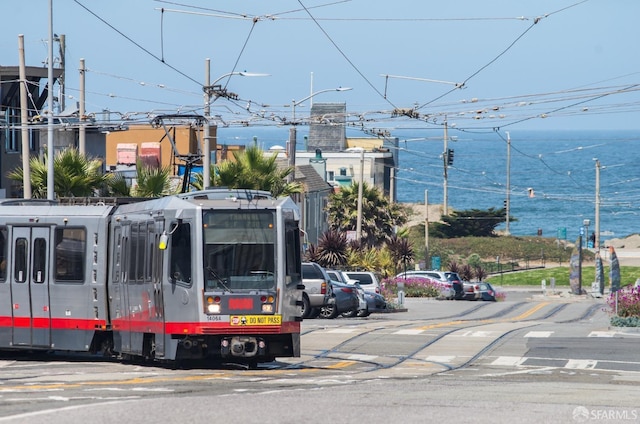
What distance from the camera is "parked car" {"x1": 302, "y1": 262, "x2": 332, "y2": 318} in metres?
36.9

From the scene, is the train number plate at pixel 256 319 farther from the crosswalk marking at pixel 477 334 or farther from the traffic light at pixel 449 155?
the traffic light at pixel 449 155

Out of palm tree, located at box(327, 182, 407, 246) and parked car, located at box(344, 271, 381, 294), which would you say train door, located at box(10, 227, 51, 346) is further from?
palm tree, located at box(327, 182, 407, 246)

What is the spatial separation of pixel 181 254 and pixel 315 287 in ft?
55.4

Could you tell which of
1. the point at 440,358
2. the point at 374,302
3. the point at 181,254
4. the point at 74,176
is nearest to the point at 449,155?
the point at 374,302

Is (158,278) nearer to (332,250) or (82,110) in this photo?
(82,110)

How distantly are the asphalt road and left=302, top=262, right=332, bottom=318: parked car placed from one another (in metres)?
4.00

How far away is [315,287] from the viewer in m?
37.2

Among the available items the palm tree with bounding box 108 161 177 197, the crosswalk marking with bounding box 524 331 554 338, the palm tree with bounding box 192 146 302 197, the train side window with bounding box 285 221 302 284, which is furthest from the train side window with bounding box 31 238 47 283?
the palm tree with bounding box 192 146 302 197

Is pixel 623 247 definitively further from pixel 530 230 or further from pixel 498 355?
pixel 498 355

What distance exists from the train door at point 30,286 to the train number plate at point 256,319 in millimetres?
5082

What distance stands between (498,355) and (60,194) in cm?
1647

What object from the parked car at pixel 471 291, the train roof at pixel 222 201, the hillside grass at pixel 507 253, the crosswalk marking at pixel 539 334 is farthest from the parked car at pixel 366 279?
the hillside grass at pixel 507 253

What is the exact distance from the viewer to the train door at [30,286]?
23.7 m

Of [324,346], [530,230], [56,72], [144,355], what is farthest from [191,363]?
[530,230]
